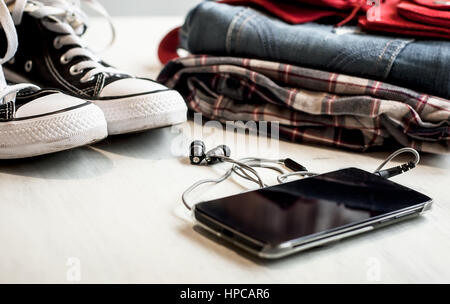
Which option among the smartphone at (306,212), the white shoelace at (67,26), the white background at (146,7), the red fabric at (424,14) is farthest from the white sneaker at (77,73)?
the white background at (146,7)

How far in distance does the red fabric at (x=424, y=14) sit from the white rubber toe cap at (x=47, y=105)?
1.46 ft

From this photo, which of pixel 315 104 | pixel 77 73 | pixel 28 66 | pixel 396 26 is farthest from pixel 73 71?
pixel 396 26

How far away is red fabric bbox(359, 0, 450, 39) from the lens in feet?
2.48

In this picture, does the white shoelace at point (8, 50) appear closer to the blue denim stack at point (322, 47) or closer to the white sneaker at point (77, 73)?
the white sneaker at point (77, 73)

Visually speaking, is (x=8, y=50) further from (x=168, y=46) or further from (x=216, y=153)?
(x=168, y=46)

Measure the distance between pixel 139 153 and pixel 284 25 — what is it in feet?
0.95

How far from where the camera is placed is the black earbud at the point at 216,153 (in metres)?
0.70

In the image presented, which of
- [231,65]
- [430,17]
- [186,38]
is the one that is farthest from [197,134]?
[430,17]

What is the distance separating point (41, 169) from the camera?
0.67 m

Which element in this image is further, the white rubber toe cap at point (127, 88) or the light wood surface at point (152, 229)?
the white rubber toe cap at point (127, 88)

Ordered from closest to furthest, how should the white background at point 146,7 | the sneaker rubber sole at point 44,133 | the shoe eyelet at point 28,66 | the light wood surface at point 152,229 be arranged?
the light wood surface at point 152,229 → the sneaker rubber sole at point 44,133 → the shoe eyelet at point 28,66 → the white background at point 146,7

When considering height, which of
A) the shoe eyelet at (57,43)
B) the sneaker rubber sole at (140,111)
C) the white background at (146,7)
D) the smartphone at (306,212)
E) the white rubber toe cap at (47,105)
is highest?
the shoe eyelet at (57,43)

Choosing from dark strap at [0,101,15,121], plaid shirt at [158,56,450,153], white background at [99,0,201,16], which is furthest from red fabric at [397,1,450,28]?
white background at [99,0,201,16]
